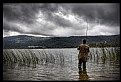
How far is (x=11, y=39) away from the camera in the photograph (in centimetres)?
17262

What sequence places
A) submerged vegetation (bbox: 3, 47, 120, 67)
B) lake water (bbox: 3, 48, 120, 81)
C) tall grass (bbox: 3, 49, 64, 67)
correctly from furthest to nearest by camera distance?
tall grass (bbox: 3, 49, 64, 67) → submerged vegetation (bbox: 3, 47, 120, 67) → lake water (bbox: 3, 48, 120, 81)

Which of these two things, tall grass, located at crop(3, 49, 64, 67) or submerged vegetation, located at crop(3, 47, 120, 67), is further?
tall grass, located at crop(3, 49, 64, 67)

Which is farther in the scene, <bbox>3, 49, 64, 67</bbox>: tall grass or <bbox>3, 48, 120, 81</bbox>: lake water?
<bbox>3, 49, 64, 67</bbox>: tall grass

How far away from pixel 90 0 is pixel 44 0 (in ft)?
5.42

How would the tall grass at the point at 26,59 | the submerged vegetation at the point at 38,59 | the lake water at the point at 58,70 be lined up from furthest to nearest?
the tall grass at the point at 26,59, the submerged vegetation at the point at 38,59, the lake water at the point at 58,70

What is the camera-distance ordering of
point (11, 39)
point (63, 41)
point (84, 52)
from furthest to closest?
point (11, 39) < point (63, 41) < point (84, 52)

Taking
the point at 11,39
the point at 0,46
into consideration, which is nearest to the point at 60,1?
the point at 0,46

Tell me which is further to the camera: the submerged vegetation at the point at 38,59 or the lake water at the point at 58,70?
the submerged vegetation at the point at 38,59

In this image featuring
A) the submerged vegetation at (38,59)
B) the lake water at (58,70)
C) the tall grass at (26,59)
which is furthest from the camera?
the tall grass at (26,59)

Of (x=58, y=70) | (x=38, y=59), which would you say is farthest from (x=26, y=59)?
(x=58, y=70)

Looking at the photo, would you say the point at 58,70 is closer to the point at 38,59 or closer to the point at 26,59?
the point at 26,59

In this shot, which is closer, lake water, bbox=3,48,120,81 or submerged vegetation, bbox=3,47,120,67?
lake water, bbox=3,48,120,81

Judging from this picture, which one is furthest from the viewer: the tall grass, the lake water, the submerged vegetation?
the tall grass

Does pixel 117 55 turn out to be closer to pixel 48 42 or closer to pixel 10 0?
pixel 10 0
